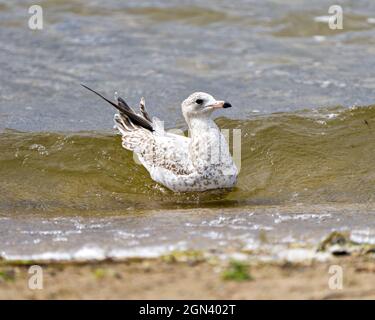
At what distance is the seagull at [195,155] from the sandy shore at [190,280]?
2.70 metres

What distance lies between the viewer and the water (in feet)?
19.9

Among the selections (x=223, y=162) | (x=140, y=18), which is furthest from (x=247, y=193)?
(x=140, y=18)

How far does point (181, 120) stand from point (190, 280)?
5577 mm

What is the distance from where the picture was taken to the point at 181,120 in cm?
1028

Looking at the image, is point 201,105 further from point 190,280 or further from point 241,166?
point 190,280

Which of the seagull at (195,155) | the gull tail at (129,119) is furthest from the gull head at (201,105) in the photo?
the gull tail at (129,119)

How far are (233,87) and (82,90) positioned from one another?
204 cm

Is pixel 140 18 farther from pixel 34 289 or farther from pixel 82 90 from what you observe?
pixel 34 289

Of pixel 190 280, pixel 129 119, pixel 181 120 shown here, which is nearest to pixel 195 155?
pixel 129 119

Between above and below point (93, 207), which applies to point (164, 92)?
above

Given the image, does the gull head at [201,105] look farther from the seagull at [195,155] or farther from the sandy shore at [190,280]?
the sandy shore at [190,280]

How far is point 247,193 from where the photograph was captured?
26.3ft

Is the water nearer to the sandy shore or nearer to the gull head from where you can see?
the sandy shore

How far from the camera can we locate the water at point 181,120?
6.07m
